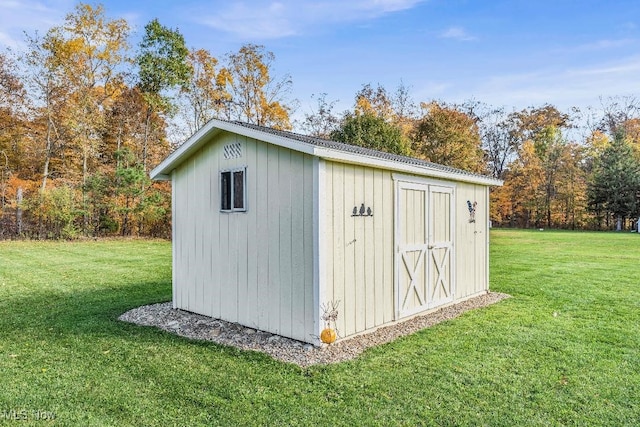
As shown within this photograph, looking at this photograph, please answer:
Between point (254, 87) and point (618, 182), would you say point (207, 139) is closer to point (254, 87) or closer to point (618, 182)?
point (254, 87)

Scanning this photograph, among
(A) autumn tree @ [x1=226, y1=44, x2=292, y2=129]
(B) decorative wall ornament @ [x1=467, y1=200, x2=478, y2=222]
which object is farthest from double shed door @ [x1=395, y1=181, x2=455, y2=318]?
(A) autumn tree @ [x1=226, y1=44, x2=292, y2=129]

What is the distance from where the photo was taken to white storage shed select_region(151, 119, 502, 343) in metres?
4.36

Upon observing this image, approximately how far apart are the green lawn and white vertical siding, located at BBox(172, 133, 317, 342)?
29.2 inches

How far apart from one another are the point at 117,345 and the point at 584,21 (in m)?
13.0

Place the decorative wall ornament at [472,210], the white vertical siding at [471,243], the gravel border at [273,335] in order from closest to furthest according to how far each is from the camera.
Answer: the gravel border at [273,335] → the white vertical siding at [471,243] → the decorative wall ornament at [472,210]

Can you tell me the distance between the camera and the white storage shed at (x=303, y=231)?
4.36m

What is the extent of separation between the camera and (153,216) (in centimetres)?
1753

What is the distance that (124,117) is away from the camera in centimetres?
1994

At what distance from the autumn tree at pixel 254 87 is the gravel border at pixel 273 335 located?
15.5 meters

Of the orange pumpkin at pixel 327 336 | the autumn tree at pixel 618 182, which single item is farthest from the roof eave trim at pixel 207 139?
the autumn tree at pixel 618 182

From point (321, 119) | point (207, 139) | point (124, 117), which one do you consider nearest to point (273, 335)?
point (207, 139)

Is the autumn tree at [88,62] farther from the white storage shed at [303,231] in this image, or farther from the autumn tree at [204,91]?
the white storage shed at [303,231]

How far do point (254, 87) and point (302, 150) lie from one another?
17623mm

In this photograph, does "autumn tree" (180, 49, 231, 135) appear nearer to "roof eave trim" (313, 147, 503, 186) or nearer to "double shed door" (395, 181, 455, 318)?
"roof eave trim" (313, 147, 503, 186)
